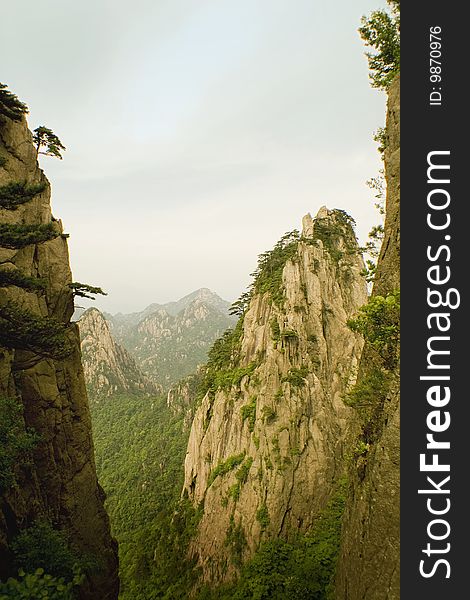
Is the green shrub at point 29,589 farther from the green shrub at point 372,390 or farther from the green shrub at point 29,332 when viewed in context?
the green shrub at point 372,390

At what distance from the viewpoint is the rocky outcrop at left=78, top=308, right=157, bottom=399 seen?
4715 inches

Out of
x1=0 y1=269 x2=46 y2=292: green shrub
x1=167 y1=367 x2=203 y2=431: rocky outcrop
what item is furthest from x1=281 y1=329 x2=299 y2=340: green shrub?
x1=167 y1=367 x2=203 y2=431: rocky outcrop

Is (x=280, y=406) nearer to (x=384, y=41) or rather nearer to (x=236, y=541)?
(x=236, y=541)

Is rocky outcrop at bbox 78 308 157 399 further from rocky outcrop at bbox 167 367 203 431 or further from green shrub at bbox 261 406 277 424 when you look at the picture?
green shrub at bbox 261 406 277 424

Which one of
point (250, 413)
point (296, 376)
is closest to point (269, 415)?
point (250, 413)

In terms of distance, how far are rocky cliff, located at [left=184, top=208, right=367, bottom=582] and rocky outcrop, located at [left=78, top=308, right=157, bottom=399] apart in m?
95.5

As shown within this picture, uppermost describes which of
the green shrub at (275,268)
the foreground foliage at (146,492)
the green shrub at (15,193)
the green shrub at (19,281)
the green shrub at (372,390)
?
the green shrub at (275,268)

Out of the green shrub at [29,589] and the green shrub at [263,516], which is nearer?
the green shrub at [29,589]

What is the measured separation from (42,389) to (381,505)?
12469mm

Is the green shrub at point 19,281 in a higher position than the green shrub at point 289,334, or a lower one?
lower

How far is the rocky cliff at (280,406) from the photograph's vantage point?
82.6ft

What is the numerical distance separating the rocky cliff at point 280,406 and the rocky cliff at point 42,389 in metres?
14.2

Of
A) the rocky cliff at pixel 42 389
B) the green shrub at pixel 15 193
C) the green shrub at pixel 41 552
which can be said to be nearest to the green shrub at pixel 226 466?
the rocky cliff at pixel 42 389

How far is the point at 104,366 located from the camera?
12731cm
